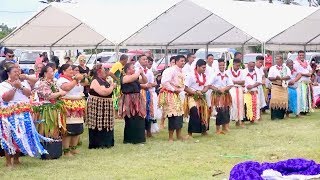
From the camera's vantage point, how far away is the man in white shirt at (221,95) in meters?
11.1

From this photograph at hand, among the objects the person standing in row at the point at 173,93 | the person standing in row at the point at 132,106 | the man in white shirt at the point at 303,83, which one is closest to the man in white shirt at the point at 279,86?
the man in white shirt at the point at 303,83

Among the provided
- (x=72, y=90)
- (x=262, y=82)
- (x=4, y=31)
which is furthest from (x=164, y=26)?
(x=4, y=31)

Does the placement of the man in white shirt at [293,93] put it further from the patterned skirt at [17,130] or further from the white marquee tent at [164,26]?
the patterned skirt at [17,130]

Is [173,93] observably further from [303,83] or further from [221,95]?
[303,83]

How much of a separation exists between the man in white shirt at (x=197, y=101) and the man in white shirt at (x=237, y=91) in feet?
4.97

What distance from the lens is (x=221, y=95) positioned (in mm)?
11211

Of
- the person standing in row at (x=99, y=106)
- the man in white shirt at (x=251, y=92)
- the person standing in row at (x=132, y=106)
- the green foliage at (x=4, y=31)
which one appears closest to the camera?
the person standing in row at (x=99, y=106)

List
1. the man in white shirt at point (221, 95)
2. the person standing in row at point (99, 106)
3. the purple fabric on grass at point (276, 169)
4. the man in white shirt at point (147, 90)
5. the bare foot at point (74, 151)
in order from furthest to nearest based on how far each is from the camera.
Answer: the man in white shirt at point (221, 95) → the man in white shirt at point (147, 90) → the person standing in row at point (99, 106) → the bare foot at point (74, 151) → the purple fabric on grass at point (276, 169)

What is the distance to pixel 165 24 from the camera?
15.5 m

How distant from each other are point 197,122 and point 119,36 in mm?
3993

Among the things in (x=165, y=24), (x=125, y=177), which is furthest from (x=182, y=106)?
(x=165, y=24)

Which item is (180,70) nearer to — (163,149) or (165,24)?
(163,149)

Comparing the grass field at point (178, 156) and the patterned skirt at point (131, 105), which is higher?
the patterned skirt at point (131, 105)

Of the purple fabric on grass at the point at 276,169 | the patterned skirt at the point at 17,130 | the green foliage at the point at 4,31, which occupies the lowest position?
the purple fabric on grass at the point at 276,169
